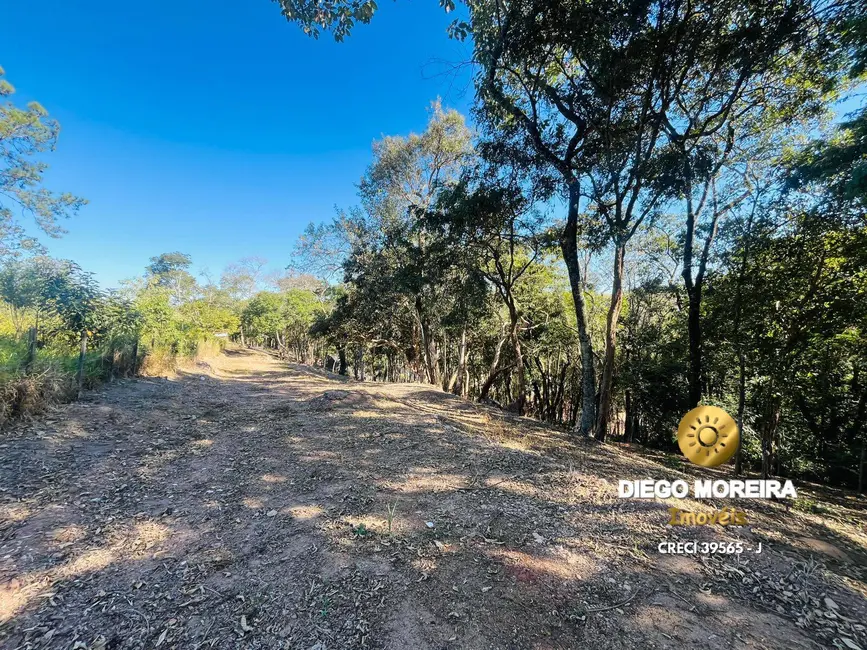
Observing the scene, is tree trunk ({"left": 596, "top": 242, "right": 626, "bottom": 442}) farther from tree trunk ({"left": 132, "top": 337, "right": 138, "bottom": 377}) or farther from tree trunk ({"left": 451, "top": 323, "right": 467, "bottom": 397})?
tree trunk ({"left": 132, "top": 337, "right": 138, "bottom": 377})

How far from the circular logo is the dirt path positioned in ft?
1.82

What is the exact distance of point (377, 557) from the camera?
220 cm

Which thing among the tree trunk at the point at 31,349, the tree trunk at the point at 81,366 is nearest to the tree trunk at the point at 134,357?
the tree trunk at the point at 81,366

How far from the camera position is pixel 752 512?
3.04 metres

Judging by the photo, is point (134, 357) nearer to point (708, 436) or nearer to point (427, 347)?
point (427, 347)

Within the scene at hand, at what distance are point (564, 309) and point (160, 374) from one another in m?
12.9

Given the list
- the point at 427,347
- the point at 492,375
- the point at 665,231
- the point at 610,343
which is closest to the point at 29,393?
the point at 610,343

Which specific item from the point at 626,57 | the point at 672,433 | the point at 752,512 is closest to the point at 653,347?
the point at 672,433

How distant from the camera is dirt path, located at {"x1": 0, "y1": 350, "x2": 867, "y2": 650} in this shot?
66.3 inches

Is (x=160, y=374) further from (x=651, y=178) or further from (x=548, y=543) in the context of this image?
(x=651, y=178)

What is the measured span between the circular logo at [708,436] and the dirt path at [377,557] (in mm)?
555

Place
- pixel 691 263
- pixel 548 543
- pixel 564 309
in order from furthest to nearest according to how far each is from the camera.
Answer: pixel 564 309 < pixel 691 263 < pixel 548 543

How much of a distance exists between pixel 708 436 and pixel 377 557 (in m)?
3.39

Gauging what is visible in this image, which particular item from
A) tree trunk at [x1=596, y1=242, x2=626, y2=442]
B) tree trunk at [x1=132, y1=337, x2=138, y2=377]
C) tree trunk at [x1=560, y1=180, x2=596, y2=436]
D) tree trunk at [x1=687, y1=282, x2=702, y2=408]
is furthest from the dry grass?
tree trunk at [x1=687, y1=282, x2=702, y2=408]
